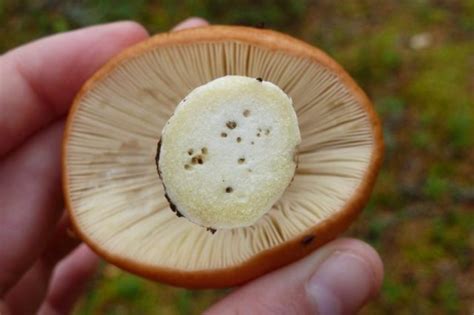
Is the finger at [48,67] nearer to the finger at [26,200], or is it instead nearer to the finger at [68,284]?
the finger at [26,200]

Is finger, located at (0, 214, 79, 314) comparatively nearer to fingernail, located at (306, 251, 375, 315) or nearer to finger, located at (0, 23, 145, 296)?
finger, located at (0, 23, 145, 296)

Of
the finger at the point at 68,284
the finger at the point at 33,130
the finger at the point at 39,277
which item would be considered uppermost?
the finger at the point at 33,130

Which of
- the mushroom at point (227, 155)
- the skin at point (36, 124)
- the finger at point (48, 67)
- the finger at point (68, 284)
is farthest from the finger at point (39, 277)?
the mushroom at point (227, 155)

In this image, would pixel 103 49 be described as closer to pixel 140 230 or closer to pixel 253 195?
pixel 140 230

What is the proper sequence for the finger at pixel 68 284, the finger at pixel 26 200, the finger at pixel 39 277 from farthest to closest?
the finger at pixel 68 284 → the finger at pixel 39 277 → the finger at pixel 26 200

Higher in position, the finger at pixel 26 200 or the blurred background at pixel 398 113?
the finger at pixel 26 200

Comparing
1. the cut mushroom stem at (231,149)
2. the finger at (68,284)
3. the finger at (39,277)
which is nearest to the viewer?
the cut mushroom stem at (231,149)

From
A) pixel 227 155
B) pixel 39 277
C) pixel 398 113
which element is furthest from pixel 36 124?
pixel 398 113
